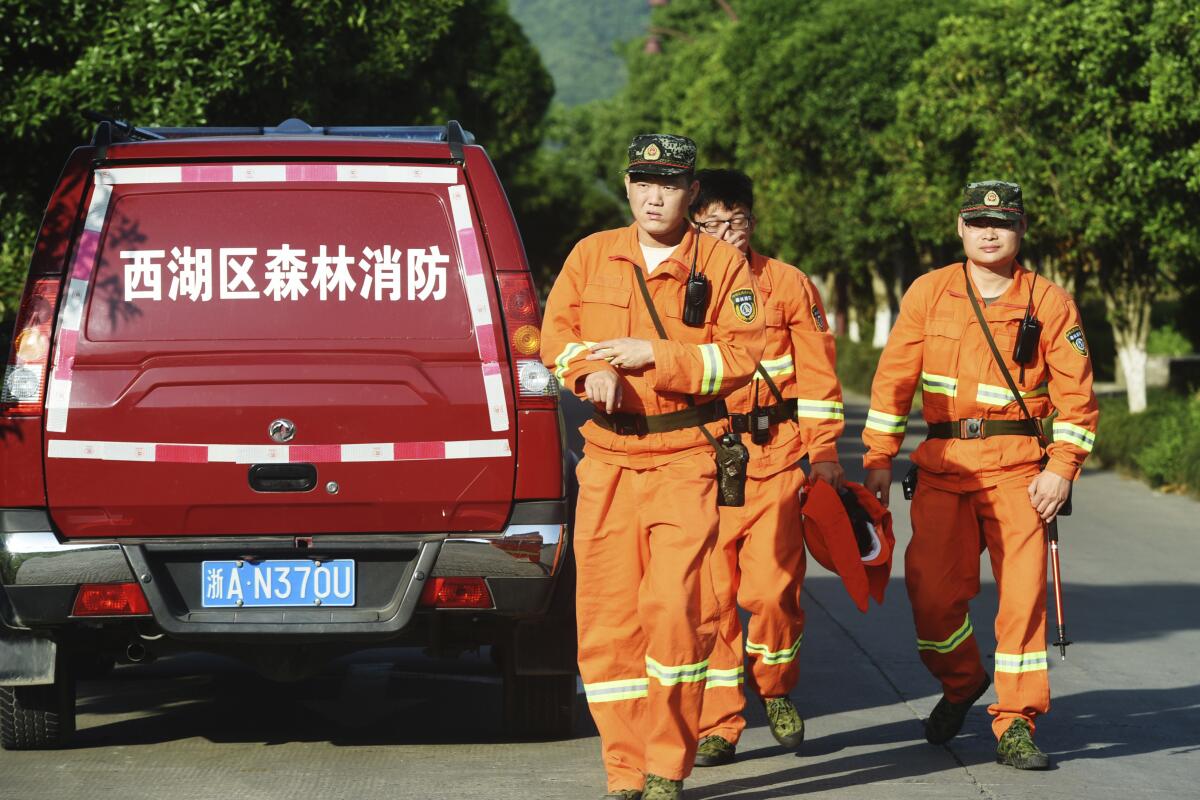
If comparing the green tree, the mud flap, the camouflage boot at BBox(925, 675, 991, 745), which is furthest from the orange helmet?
the green tree

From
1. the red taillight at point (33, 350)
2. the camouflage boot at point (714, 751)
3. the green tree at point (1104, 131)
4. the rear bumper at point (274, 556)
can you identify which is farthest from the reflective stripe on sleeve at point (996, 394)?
the green tree at point (1104, 131)

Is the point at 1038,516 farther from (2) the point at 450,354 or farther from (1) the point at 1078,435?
(2) the point at 450,354

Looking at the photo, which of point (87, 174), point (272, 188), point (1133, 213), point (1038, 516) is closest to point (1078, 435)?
point (1038, 516)

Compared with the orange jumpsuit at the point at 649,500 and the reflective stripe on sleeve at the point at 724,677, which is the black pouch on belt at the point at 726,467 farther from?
the reflective stripe on sleeve at the point at 724,677

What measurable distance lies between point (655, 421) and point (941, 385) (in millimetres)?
1455

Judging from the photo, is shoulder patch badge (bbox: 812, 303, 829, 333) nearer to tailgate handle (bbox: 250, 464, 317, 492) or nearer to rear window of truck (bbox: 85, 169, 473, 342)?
rear window of truck (bbox: 85, 169, 473, 342)

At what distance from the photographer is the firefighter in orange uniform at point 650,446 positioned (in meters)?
5.45

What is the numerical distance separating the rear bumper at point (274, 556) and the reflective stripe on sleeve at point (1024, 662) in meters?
1.51

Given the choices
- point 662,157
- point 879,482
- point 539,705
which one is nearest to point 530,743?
point 539,705

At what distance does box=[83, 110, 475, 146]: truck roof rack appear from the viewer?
20.1ft

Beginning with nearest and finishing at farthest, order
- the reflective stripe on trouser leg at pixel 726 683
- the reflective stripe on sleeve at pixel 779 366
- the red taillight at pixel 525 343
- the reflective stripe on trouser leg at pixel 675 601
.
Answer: the reflective stripe on trouser leg at pixel 675 601 → the red taillight at pixel 525 343 → the reflective stripe on trouser leg at pixel 726 683 → the reflective stripe on sleeve at pixel 779 366

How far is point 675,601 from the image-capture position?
5.43 metres

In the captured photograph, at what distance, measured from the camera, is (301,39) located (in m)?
15.5

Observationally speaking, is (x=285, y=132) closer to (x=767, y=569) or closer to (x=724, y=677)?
(x=767, y=569)
